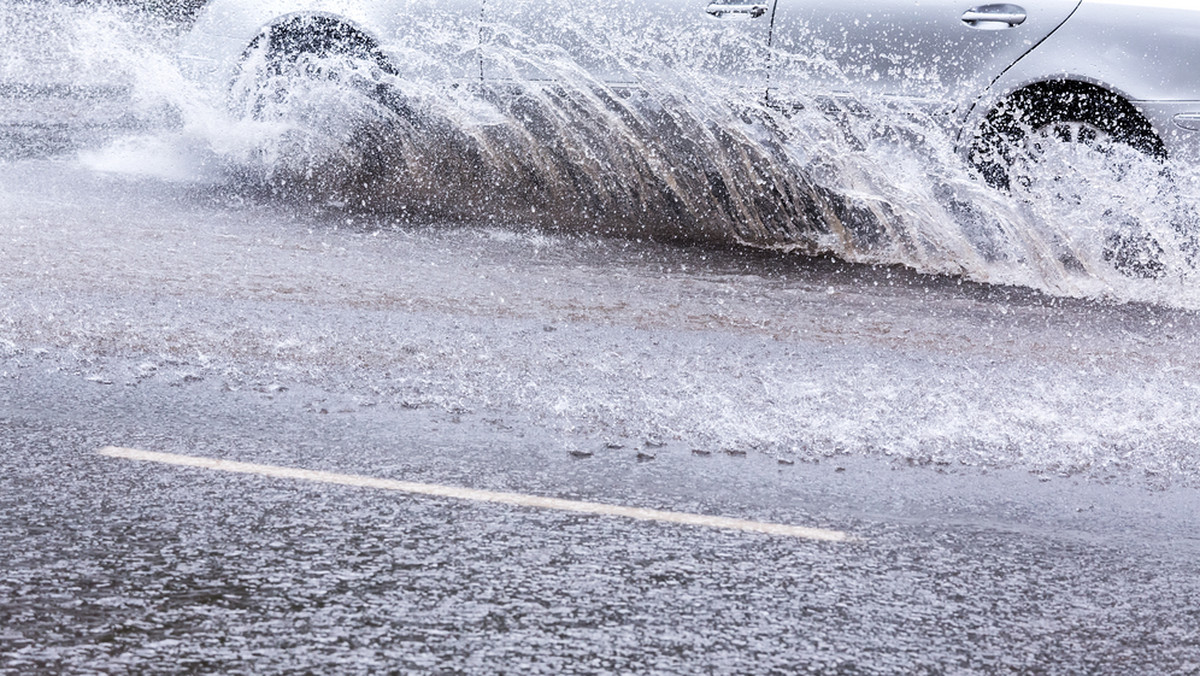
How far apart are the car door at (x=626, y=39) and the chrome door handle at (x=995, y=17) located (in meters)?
1.16

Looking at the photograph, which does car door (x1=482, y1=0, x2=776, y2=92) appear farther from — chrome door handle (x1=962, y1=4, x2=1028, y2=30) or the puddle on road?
chrome door handle (x1=962, y1=4, x2=1028, y2=30)

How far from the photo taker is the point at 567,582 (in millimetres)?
3246

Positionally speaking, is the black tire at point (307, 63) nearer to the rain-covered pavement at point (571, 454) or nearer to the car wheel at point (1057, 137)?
the rain-covered pavement at point (571, 454)

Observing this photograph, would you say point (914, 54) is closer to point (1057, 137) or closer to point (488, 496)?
point (1057, 137)

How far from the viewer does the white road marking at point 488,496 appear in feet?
12.0

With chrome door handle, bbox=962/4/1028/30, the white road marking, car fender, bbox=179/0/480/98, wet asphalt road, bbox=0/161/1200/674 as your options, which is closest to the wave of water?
car fender, bbox=179/0/480/98

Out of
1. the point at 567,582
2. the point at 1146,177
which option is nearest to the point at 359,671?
the point at 567,582

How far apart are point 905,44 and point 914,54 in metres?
0.08

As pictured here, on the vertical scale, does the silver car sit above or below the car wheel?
above

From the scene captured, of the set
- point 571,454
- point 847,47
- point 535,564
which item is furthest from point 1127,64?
point 535,564

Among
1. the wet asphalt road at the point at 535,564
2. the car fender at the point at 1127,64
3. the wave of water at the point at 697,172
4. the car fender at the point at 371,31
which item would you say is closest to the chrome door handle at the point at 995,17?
the car fender at the point at 1127,64

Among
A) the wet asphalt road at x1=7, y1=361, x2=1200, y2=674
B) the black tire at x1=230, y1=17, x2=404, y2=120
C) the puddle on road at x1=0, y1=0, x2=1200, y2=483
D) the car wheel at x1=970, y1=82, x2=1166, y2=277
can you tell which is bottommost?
the wet asphalt road at x1=7, y1=361, x2=1200, y2=674

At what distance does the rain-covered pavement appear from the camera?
3.01 metres

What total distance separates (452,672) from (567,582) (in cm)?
55
